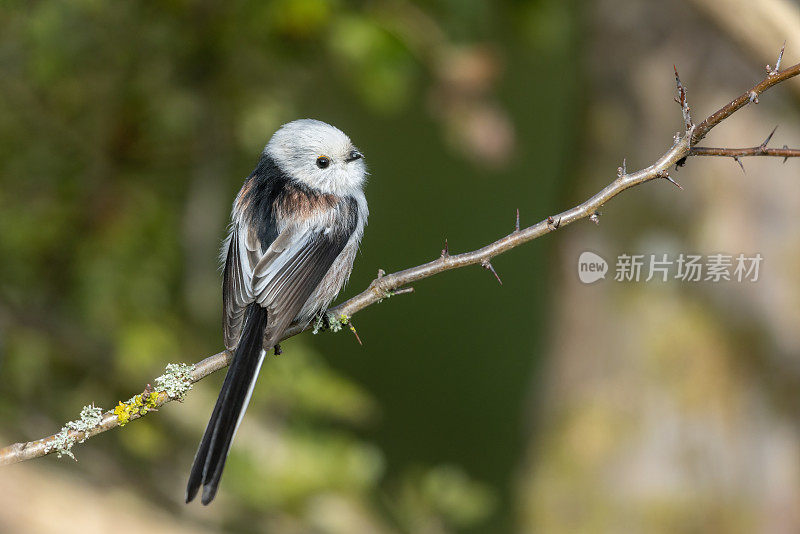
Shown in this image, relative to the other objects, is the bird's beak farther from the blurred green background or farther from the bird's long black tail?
the blurred green background

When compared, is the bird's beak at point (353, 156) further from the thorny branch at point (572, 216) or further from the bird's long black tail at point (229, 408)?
the thorny branch at point (572, 216)

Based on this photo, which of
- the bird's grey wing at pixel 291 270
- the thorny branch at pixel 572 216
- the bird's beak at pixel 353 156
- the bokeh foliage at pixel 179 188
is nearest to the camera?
the thorny branch at pixel 572 216

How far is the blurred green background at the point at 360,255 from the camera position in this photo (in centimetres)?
355

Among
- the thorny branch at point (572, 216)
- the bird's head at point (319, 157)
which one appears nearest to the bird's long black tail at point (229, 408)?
the thorny branch at point (572, 216)

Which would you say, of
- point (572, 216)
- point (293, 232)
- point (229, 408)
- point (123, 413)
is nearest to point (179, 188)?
point (293, 232)

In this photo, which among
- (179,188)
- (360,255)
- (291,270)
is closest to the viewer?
(291,270)

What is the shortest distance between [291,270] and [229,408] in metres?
0.50

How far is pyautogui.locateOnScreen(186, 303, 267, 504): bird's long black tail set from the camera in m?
1.72

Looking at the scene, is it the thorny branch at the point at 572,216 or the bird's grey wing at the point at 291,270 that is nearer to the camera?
the thorny branch at the point at 572,216

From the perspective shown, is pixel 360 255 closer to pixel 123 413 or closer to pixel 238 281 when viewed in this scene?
pixel 238 281

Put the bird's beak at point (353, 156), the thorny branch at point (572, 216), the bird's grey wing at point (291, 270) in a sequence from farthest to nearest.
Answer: the bird's beak at point (353, 156) → the bird's grey wing at point (291, 270) → the thorny branch at point (572, 216)

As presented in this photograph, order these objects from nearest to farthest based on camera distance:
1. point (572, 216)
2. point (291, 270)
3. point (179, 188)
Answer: point (572, 216), point (291, 270), point (179, 188)

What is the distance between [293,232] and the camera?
7.68 ft

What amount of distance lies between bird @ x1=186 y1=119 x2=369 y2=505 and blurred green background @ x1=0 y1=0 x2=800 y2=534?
3.73 feet
